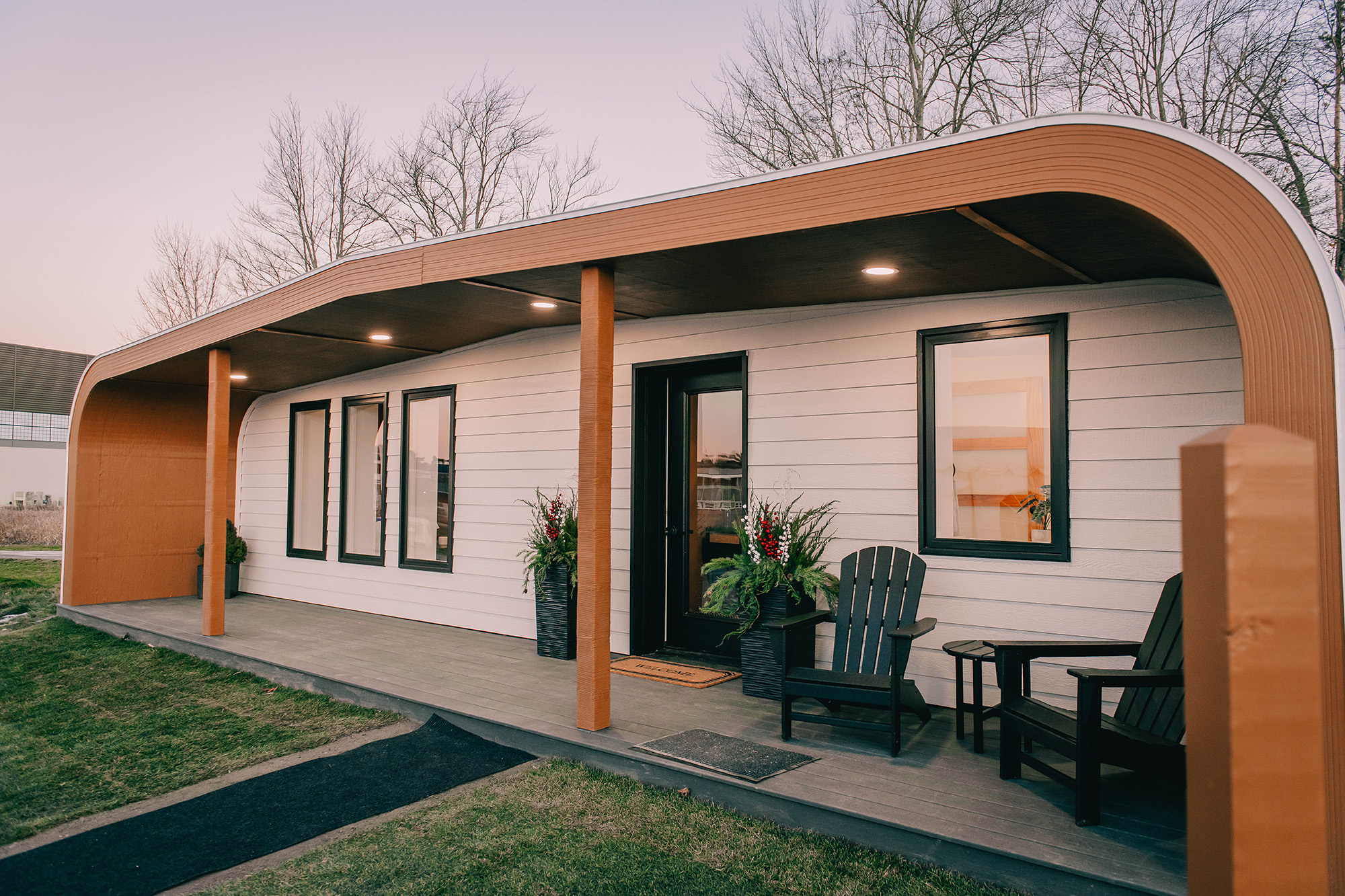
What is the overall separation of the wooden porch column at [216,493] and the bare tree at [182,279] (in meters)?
12.1

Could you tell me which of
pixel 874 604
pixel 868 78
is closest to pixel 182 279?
pixel 868 78

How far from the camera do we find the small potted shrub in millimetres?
4219

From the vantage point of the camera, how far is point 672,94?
500 inches

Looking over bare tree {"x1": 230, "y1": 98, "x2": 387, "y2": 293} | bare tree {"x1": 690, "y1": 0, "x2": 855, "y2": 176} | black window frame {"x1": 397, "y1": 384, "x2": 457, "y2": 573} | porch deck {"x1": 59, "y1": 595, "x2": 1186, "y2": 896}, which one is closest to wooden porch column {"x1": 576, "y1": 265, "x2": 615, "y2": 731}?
porch deck {"x1": 59, "y1": 595, "x2": 1186, "y2": 896}

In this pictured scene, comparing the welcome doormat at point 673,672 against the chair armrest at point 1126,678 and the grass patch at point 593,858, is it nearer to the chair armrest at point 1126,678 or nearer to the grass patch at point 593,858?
the grass patch at point 593,858

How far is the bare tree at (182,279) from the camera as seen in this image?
17.2m

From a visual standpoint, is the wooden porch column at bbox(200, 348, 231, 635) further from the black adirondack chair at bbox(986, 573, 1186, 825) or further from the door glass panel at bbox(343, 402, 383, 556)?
the black adirondack chair at bbox(986, 573, 1186, 825)

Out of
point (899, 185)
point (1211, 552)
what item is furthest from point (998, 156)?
point (1211, 552)

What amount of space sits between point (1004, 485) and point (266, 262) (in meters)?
15.9

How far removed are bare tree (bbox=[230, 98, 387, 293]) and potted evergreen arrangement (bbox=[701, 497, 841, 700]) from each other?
510 inches

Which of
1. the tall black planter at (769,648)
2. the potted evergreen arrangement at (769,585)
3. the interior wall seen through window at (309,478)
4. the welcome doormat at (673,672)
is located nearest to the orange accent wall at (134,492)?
the interior wall seen through window at (309,478)

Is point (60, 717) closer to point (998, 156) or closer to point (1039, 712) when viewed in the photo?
point (1039, 712)

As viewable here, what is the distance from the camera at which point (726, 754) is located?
3576 millimetres

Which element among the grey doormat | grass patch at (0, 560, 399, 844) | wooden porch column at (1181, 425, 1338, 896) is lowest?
grass patch at (0, 560, 399, 844)
